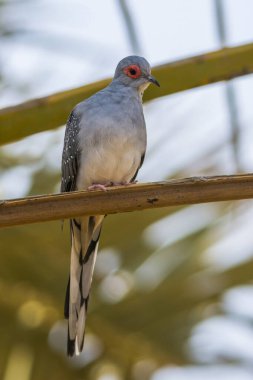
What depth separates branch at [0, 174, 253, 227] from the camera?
1.53 meters

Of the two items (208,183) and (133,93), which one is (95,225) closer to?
(133,93)

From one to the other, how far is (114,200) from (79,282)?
1.18 meters

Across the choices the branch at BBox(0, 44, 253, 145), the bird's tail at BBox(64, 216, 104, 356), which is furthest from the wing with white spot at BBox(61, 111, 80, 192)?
the branch at BBox(0, 44, 253, 145)

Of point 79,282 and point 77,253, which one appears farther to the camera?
point 77,253

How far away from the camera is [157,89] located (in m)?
1.81

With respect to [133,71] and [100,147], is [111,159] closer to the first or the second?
[100,147]

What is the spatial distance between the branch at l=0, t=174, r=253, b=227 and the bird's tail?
2.90 feet

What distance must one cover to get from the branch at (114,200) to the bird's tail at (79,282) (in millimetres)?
883

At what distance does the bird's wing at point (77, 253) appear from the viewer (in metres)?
2.47

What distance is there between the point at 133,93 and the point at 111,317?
1.37 m

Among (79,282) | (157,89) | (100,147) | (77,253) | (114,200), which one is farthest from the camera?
(100,147)

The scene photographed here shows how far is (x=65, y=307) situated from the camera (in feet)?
8.19

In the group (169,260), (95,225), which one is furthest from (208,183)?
(95,225)

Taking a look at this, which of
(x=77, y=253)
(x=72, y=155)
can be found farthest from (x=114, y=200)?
(x=72, y=155)
